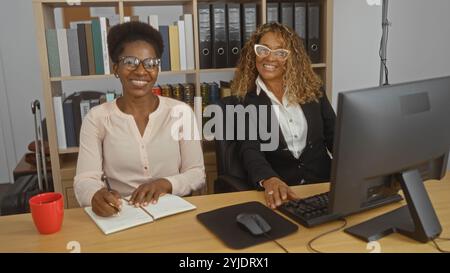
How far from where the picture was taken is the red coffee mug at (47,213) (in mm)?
1127

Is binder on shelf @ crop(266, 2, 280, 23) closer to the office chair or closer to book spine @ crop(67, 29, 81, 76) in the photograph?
the office chair

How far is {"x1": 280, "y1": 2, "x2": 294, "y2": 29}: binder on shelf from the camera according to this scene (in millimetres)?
2348

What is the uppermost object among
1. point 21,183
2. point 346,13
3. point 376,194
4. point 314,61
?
point 346,13

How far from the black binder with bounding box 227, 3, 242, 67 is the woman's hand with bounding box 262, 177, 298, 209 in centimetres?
114

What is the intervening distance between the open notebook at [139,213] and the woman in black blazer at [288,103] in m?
0.55

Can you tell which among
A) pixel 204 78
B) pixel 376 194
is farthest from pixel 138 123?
pixel 204 78

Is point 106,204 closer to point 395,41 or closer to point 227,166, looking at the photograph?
point 227,166

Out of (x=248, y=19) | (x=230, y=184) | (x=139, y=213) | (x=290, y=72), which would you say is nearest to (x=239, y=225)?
(x=139, y=213)

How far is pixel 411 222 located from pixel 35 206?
1044mm

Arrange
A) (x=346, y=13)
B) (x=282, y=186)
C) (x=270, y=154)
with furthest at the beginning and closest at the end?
(x=346, y=13)
(x=270, y=154)
(x=282, y=186)

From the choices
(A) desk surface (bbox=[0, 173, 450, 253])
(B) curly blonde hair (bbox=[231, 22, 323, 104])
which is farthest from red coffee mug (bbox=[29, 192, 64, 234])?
(B) curly blonde hair (bbox=[231, 22, 323, 104])

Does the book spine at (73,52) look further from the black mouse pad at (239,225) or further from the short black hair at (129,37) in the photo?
the black mouse pad at (239,225)
